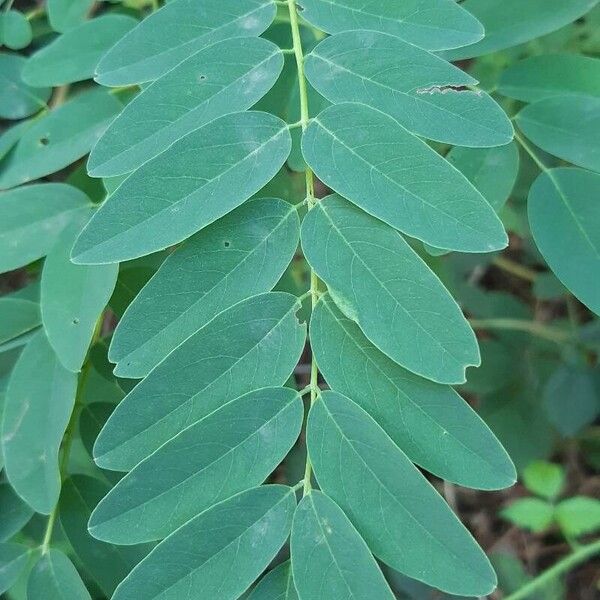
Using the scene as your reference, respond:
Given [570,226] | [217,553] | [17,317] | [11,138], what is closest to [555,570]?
[570,226]

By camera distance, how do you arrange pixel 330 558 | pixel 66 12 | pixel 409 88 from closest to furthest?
1. pixel 330 558
2. pixel 409 88
3. pixel 66 12

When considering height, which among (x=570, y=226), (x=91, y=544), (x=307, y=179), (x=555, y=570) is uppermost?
(x=307, y=179)

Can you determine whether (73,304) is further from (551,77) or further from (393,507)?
(551,77)

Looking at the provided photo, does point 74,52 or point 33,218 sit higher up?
point 74,52

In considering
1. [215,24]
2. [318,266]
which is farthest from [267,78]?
[318,266]

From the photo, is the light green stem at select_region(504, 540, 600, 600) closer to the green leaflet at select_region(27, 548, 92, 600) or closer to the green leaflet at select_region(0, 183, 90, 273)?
the green leaflet at select_region(27, 548, 92, 600)

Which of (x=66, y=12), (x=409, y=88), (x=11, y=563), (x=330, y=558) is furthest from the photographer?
(x=66, y=12)
